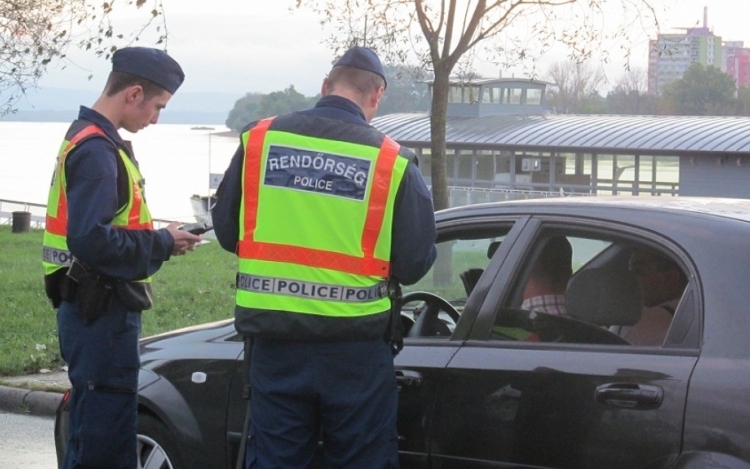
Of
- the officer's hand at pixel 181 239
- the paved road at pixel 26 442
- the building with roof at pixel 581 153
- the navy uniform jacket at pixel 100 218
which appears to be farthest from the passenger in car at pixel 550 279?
the building with roof at pixel 581 153

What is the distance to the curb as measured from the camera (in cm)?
737

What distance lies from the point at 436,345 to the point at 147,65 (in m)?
1.46

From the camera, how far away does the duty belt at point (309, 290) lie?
10.9ft

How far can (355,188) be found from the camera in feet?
11.0

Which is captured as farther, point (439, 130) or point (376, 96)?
point (439, 130)

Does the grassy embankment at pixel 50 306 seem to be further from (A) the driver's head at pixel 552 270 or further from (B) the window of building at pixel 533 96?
(B) the window of building at pixel 533 96

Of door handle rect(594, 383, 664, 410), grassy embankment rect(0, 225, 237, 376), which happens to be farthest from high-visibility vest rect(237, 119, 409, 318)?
grassy embankment rect(0, 225, 237, 376)

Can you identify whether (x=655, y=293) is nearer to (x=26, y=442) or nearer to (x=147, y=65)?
(x=147, y=65)

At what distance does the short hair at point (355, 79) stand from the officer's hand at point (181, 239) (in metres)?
0.88

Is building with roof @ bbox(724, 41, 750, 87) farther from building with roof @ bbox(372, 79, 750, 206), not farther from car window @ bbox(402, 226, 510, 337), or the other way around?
car window @ bbox(402, 226, 510, 337)

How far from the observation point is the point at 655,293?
3.68 meters

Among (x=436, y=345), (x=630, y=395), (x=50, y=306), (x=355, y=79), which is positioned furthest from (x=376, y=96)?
(x=50, y=306)

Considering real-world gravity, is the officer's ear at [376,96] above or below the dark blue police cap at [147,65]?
below

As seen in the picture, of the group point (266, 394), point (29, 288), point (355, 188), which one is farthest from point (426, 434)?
point (29, 288)
